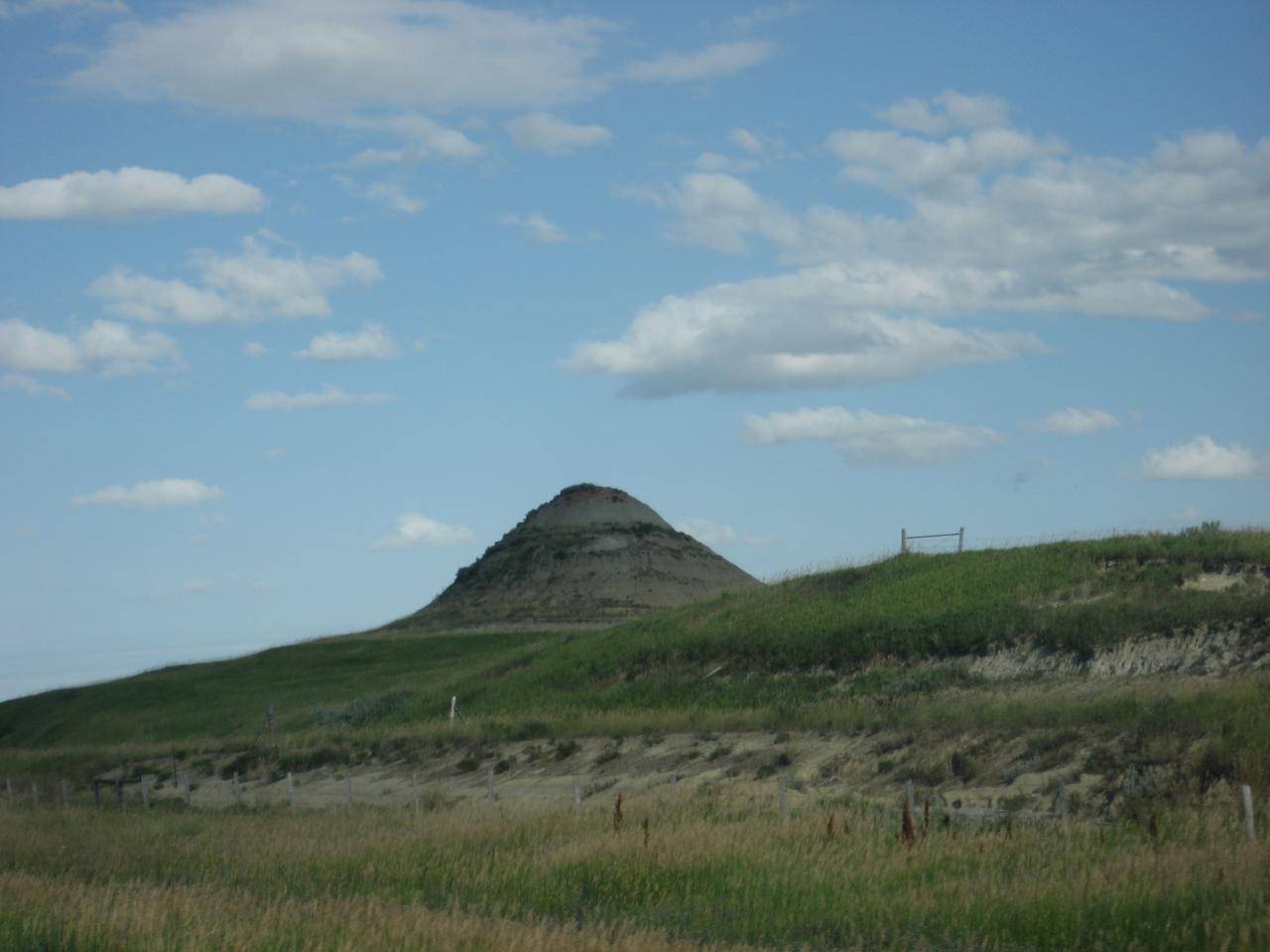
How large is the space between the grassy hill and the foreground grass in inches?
358

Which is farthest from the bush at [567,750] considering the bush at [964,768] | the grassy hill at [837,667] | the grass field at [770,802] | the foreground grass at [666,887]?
the foreground grass at [666,887]

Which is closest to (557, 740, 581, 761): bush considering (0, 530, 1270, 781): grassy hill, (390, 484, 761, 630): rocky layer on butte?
(0, 530, 1270, 781): grassy hill

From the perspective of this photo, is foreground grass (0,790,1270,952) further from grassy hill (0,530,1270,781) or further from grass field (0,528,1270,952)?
grassy hill (0,530,1270,781)

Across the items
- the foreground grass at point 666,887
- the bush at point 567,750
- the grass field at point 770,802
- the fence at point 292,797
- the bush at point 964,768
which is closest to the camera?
the foreground grass at point 666,887

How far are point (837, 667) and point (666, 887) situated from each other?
30263mm

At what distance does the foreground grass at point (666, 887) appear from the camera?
13031 mm

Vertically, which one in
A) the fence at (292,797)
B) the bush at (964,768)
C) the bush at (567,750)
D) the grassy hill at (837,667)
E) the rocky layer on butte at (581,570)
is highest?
the rocky layer on butte at (581,570)

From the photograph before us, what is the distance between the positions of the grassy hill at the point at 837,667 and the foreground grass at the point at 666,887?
910 cm

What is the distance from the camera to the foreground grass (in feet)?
42.8

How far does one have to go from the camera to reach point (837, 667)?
46781 millimetres

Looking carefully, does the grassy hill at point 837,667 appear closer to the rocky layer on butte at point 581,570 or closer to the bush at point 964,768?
the bush at point 964,768

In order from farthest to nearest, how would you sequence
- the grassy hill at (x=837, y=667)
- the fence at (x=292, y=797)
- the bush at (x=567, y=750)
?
the bush at (x=567, y=750) → the grassy hill at (x=837, y=667) → the fence at (x=292, y=797)

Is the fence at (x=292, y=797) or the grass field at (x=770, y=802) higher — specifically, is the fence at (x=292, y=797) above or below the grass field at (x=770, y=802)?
below

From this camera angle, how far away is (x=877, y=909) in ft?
49.8
